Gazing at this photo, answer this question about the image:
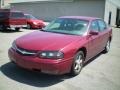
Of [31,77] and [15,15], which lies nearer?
[31,77]

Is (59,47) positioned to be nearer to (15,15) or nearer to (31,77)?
(31,77)

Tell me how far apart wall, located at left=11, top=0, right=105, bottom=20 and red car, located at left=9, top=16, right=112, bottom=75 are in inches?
861

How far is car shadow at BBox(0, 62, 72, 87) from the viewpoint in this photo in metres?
5.29

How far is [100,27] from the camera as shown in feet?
26.5

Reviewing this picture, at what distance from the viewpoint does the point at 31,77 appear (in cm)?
562

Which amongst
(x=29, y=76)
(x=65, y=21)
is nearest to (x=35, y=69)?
(x=29, y=76)

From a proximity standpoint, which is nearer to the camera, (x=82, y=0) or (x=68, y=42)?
(x=68, y=42)

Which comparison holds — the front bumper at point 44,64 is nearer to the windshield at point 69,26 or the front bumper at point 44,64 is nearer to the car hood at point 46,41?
the car hood at point 46,41

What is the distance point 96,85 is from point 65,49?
3.92 feet

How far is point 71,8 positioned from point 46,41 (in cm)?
2586

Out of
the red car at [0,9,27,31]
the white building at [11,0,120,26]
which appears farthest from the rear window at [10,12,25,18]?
the white building at [11,0,120,26]

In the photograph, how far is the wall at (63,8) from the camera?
2841 centimetres


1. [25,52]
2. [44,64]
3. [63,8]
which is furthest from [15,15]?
[63,8]

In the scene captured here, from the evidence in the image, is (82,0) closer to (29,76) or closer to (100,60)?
(100,60)
